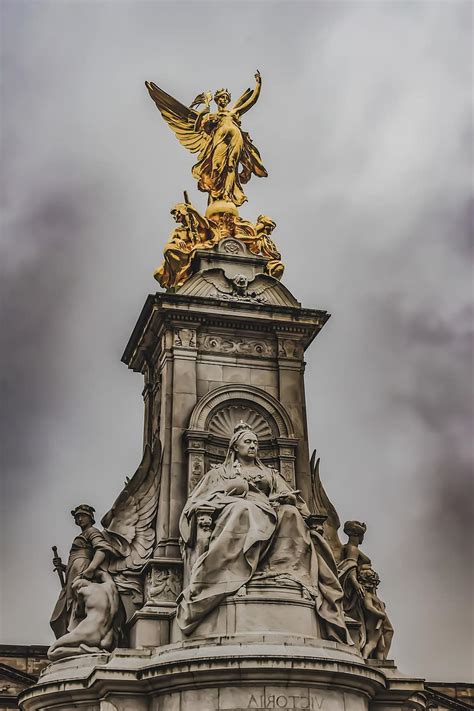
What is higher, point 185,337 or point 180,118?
point 180,118

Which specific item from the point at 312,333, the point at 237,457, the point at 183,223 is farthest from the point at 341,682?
the point at 183,223

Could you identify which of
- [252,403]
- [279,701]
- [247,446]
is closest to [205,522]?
[247,446]

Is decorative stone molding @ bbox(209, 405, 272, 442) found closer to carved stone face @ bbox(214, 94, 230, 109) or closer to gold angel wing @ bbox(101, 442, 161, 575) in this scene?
gold angel wing @ bbox(101, 442, 161, 575)

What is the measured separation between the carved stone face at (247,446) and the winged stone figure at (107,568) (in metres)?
2.07

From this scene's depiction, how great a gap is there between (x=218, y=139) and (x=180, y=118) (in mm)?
1534

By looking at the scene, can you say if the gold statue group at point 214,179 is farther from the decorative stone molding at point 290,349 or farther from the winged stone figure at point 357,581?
the winged stone figure at point 357,581

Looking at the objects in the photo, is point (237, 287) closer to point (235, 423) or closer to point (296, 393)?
point (296, 393)

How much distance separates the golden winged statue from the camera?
2484cm

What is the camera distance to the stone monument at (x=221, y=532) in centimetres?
1688

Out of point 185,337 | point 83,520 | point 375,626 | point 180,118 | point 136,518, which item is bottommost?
point 375,626

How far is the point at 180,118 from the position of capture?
25.9 meters

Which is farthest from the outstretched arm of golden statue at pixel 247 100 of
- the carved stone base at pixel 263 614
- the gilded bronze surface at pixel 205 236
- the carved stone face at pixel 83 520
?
the carved stone base at pixel 263 614

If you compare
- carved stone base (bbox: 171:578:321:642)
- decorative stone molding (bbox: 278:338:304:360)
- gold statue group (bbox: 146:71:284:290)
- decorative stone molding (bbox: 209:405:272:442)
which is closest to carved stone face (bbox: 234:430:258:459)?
decorative stone molding (bbox: 209:405:272:442)

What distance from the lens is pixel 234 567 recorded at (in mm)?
17781
